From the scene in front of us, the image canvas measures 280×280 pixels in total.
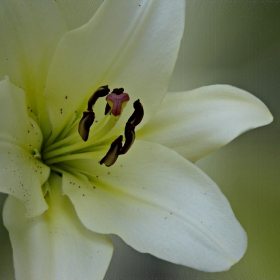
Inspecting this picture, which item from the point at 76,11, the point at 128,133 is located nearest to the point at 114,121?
the point at 128,133

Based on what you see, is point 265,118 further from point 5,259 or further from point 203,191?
point 5,259

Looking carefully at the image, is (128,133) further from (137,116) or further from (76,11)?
(76,11)

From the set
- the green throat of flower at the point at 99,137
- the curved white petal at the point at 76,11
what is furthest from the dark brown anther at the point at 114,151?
the curved white petal at the point at 76,11

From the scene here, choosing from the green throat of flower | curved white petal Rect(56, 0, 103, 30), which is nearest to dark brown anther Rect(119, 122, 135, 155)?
the green throat of flower

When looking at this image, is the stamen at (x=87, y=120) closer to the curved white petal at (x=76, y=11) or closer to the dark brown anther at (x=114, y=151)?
the dark brown anther at (x=114, y=151)

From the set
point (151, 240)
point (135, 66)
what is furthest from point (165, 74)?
point (151, 240)

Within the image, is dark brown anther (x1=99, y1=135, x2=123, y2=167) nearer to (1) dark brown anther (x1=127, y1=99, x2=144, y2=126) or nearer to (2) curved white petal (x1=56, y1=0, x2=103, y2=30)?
(1) dark brown anther (x1=127, y1=99, x2=144, y2=126)
